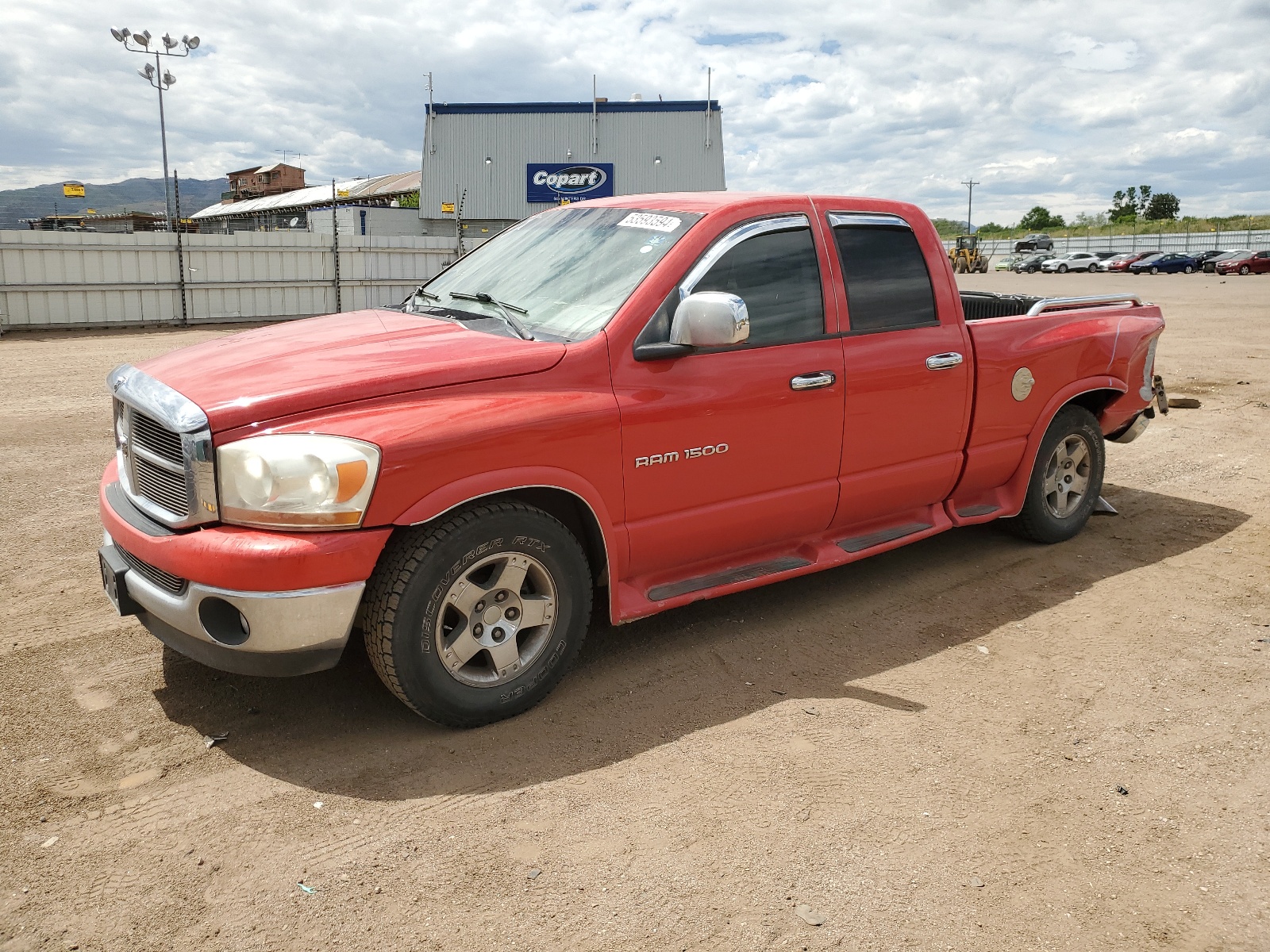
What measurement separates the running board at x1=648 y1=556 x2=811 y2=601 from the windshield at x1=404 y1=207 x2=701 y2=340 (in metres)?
1.06

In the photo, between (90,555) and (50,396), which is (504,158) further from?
(90,555)

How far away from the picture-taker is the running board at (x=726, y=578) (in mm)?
3984

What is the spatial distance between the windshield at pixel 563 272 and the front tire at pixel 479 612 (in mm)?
829

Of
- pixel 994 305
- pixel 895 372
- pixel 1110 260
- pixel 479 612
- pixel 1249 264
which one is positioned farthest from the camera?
pixel 1110 260

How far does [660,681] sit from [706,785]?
77cm

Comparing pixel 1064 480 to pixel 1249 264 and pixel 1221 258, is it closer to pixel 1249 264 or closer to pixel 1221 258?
pixel 1249 264

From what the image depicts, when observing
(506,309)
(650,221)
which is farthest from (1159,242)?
(506,309)

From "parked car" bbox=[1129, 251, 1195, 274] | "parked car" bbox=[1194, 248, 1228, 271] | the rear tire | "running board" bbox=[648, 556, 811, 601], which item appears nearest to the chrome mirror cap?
"running board" bbox=[648, 556, 811, 601]

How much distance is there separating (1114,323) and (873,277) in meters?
2.00

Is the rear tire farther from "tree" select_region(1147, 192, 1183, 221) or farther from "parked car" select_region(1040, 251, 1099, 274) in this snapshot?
"tree" select_region(1147, 192, 1183, 221)

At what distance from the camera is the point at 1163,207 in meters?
96.7

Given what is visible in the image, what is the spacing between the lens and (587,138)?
119 ft

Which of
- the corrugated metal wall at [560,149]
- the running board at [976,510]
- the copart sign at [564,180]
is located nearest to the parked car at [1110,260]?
the corrugated metal wall at [560,149]

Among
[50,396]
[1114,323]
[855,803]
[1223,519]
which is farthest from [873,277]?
[50,396]
